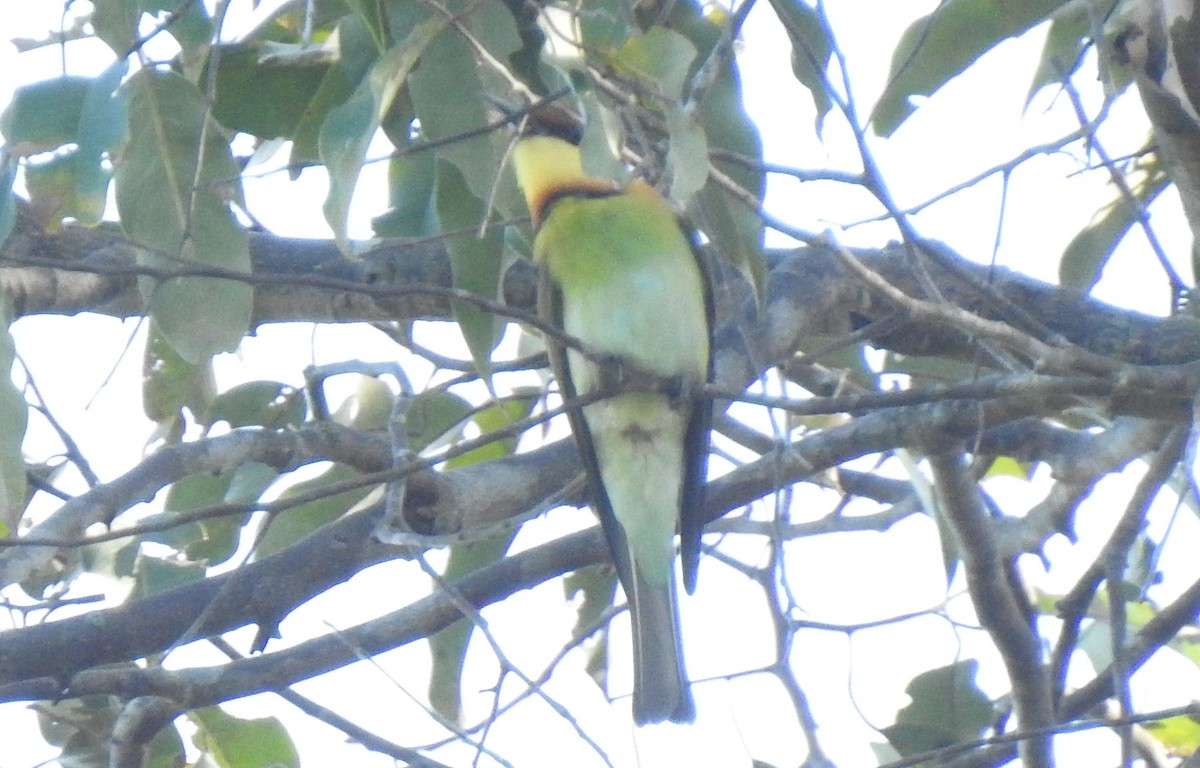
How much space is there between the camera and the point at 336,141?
195 centimetres

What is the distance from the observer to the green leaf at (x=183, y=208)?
234 cm

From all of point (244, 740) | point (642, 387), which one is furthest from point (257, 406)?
point (642, 387)

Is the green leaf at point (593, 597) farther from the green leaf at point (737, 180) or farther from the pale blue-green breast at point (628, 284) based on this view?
the green leaf at point (737, 180)

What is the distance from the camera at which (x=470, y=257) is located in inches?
97.9

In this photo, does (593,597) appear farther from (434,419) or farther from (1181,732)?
(1181,732)

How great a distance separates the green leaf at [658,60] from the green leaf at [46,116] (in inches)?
31.7

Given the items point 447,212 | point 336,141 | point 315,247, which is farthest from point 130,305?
point 336,141

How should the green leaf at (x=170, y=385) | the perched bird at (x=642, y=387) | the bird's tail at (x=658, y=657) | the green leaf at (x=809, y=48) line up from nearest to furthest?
the green leaf at (x=809, y=48), the bird's tail at (x=658, y=657), the perched bird at (x=642, y=387), the green leaf at (x=170, y=385)

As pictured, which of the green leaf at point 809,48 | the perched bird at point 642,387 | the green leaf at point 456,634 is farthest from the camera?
the green leaf at point 456,634

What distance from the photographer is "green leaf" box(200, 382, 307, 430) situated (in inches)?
118

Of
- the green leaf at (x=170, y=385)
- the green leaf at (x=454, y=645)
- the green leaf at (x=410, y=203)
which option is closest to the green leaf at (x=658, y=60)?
the green leaf at (x=410, y=203)

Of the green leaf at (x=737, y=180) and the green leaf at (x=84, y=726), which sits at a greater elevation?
the green leaf at (x=737, y=180)

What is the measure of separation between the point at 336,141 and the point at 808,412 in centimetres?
70

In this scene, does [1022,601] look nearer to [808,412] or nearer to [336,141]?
[808,412]
